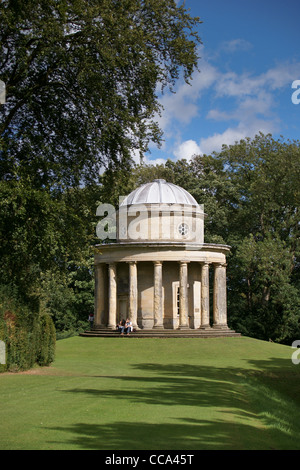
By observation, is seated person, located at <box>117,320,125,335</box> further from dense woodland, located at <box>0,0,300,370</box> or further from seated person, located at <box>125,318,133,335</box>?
dense woodland, located at <box>0,0,300,370</box>

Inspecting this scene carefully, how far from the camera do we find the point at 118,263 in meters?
44.8

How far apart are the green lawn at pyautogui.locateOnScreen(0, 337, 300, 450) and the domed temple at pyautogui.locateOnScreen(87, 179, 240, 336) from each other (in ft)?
44.1

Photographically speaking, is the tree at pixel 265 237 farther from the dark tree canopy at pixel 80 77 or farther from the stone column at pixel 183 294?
the dark tree canopy at pixel 80 77

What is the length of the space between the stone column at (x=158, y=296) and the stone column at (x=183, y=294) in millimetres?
1477

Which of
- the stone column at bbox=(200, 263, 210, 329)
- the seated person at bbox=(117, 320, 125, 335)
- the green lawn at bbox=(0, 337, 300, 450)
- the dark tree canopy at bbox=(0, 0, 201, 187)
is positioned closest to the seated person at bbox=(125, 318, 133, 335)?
the seated person at bbox=(117, 320, 125, 335)

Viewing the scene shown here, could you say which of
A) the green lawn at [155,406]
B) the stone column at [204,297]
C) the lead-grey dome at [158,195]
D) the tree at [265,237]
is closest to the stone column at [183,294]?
the stone column at [204,297]

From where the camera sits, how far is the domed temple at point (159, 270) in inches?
1671

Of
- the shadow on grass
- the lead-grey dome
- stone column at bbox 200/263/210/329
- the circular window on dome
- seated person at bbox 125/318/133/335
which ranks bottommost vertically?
the shadow on grass

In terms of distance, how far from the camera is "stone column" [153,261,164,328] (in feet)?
137

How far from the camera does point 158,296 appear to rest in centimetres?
4219

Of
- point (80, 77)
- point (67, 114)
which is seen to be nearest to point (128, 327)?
point (67, 114)

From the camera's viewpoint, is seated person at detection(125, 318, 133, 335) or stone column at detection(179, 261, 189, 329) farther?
stone column at detection(179, 261, 189, 329)

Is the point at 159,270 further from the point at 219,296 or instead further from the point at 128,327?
the point at 219,296
